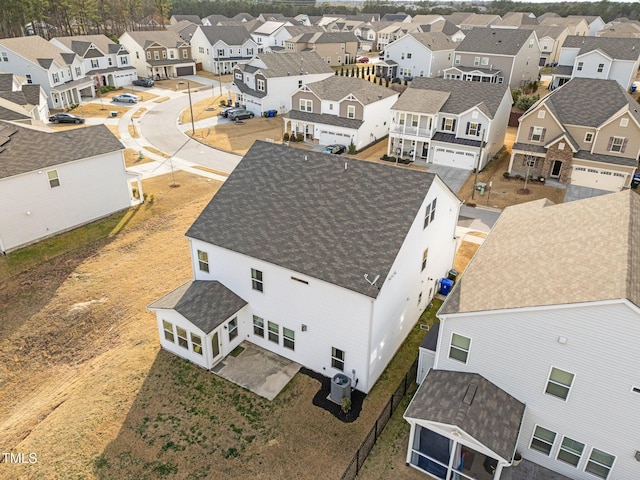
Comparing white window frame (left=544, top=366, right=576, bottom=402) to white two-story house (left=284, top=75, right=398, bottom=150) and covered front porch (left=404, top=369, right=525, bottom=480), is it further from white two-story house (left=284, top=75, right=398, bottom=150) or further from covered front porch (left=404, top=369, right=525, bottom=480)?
white two-story house (left=284, top=75, right=398, bottom=150)

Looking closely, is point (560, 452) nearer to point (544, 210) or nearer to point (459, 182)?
point (544, 210)

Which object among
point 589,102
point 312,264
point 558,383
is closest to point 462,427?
point 558,383

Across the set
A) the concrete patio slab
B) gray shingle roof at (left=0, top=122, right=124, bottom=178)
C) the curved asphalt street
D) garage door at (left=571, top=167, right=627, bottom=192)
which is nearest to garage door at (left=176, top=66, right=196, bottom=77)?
the curved asphalt street

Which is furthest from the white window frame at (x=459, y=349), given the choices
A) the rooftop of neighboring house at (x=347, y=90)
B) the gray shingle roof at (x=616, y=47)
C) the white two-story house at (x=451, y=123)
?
the gray shingle roof at (x=616, y=47)

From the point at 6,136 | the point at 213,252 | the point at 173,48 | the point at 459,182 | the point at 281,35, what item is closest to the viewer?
the point at 213,252

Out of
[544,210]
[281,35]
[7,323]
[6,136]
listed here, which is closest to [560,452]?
[544,210]

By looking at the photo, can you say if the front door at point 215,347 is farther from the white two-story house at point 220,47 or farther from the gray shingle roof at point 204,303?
the white two-story house at point 220,47
